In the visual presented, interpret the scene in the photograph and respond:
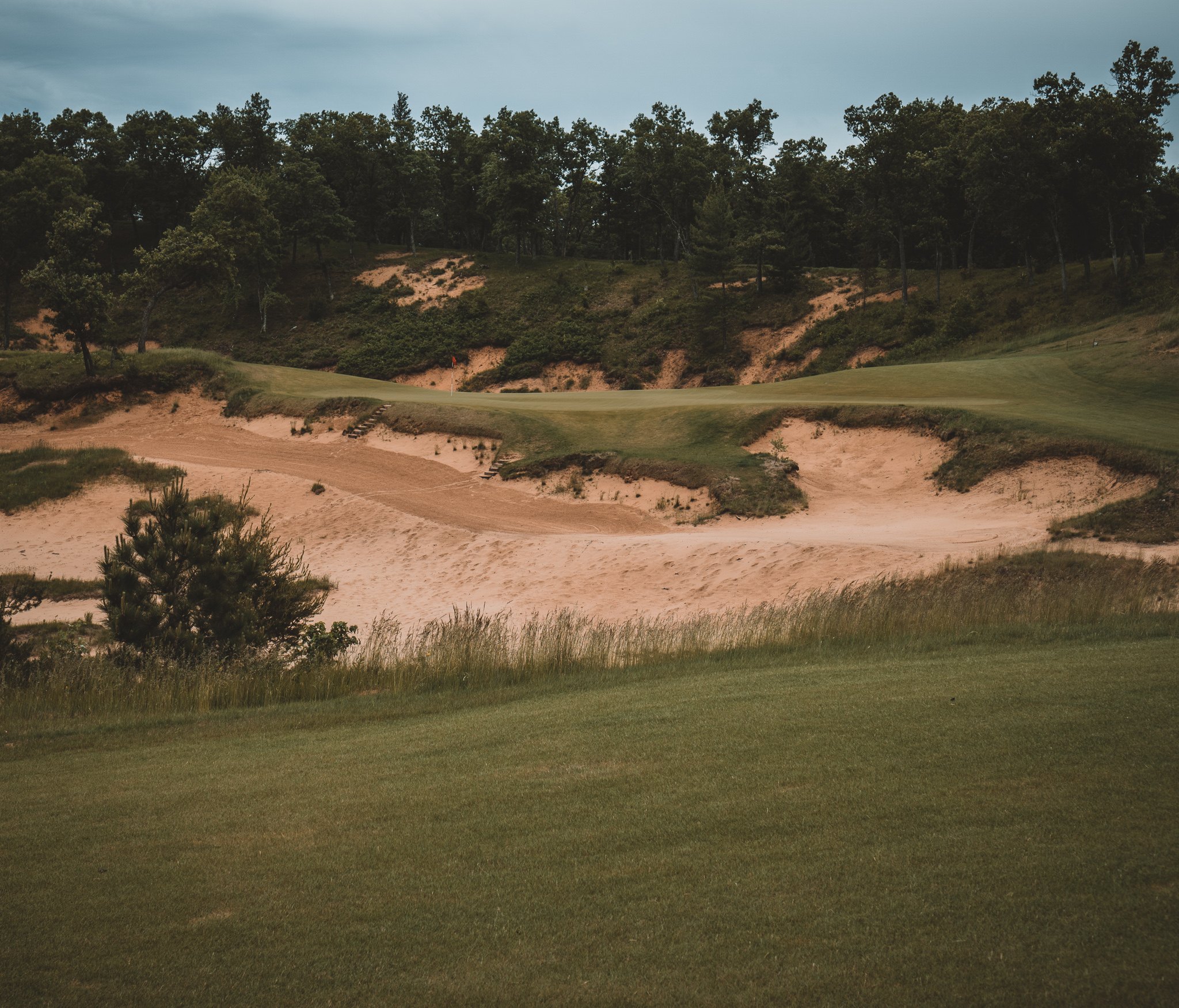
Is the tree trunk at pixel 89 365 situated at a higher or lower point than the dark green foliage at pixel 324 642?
higher

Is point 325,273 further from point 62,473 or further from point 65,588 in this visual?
point 65,588

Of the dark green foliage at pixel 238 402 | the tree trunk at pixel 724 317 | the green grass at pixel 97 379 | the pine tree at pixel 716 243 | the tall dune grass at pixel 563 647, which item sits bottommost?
the tall dune grass at pixel 563 647

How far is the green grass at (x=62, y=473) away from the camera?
93.6 ft

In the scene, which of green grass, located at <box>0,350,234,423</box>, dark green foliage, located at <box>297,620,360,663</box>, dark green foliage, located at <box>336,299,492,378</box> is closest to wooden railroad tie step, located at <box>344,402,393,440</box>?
green grass, located at <box>0,350,234,423</box>

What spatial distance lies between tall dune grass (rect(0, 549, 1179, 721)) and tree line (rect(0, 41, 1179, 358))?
2817cm

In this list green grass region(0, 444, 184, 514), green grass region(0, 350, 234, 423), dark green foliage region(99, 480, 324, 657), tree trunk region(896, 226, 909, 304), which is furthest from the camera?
tree trunk region(896, 226, 909, 304)

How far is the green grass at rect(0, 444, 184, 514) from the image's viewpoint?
28.5m

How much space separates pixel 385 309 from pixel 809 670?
188ft

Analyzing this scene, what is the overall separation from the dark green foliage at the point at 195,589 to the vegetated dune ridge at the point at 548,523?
5.40 metres

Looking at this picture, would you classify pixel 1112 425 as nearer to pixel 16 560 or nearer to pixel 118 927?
pixel 118 927

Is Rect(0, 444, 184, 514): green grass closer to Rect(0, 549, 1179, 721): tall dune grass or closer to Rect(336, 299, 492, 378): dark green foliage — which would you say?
Rect(0, 549, 1179, 721): tall dune grass

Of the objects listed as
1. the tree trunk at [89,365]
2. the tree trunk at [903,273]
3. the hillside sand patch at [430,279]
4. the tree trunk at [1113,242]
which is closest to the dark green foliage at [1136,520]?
the tree trunk at [1113,242]

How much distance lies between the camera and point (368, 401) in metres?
33.5

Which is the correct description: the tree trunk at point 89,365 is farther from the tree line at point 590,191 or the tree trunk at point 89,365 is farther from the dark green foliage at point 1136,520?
the dark green foliage at point 1136,520
